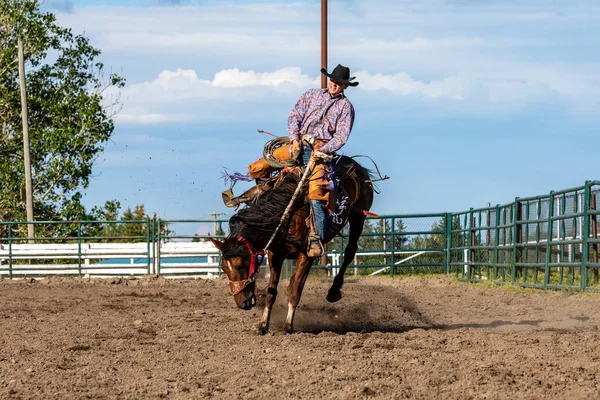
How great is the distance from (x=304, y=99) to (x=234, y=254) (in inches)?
69.8

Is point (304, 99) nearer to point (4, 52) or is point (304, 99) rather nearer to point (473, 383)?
point (473, 383)

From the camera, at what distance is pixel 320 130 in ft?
27.3

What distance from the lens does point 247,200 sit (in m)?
8.36

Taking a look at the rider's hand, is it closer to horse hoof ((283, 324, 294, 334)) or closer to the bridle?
the bridle

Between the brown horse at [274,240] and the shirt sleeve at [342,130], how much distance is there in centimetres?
34

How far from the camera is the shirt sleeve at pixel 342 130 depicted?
8.09 m

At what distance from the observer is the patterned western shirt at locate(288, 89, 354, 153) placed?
8.20 meters

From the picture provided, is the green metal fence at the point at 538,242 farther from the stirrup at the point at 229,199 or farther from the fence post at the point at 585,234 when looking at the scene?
the stirrup at the point at 229,199

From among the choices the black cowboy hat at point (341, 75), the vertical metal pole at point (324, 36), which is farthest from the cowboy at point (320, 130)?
the vertical metal pole at point (324, 36)

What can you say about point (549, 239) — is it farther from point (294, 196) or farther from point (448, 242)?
point (294, 196)

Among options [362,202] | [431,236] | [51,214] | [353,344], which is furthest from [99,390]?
[51,214]

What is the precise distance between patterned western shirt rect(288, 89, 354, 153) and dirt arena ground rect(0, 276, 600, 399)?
1.80 metres

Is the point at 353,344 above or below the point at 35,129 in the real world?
below

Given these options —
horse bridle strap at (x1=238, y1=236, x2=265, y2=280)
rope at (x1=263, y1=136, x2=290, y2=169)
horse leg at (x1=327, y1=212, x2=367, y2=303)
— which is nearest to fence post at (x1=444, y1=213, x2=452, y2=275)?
horse leg at (x1=327, y1=212, x2=367, y2=303)
